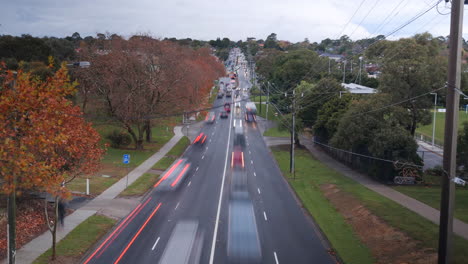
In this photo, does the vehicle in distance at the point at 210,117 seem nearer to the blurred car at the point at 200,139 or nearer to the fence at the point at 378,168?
the blurred car at the point at 200,139

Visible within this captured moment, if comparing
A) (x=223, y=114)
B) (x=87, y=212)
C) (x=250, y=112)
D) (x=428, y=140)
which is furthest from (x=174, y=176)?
(x=250, y=112)

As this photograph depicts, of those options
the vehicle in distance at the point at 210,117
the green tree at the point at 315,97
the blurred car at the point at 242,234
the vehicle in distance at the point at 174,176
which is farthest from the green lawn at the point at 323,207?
the vehicle in distance at the point at 210,117

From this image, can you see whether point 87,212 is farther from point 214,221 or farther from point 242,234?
point 242,234

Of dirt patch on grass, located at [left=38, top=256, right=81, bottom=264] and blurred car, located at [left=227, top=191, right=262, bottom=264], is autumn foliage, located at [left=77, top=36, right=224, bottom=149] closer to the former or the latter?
blurred car, located at [left=227, top=191, right=262, bottom=264]

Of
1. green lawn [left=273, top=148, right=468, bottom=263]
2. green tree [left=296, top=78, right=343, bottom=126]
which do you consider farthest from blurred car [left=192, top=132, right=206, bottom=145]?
green lawn [left=273, top=148, right=468, bottom=263]

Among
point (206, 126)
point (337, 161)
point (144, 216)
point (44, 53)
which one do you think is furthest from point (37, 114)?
point (44, 53)

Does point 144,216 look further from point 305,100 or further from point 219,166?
point 305,100
